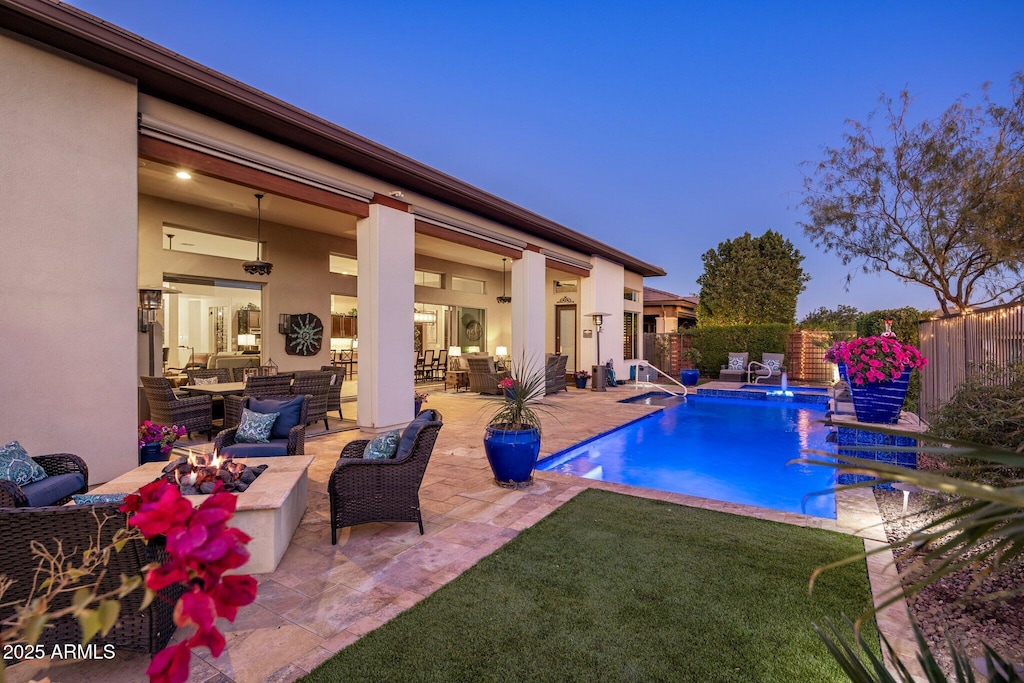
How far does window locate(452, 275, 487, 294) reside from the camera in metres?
14.6

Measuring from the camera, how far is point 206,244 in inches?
360

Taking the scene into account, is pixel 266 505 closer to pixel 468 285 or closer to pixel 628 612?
pixel 628 612

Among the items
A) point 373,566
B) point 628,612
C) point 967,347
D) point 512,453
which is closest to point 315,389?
point 512,453

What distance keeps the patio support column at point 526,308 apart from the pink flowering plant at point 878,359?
6.20m

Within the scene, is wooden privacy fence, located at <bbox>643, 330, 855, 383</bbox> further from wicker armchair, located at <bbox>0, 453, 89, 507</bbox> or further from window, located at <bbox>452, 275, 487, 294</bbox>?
wicker armchair, located at <bbox>0, 453, 89, 507</bbox>

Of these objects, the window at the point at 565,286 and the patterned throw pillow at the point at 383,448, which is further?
the window at the point at 565,286

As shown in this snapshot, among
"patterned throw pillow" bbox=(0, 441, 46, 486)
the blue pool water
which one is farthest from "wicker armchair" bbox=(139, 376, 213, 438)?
the blue pool water

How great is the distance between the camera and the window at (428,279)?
1327 cm

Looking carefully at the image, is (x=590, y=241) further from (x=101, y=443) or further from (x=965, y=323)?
(x=101, y=443)

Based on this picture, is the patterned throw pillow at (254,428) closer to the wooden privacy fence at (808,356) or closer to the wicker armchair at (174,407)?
the wicker armchair at (174,407)

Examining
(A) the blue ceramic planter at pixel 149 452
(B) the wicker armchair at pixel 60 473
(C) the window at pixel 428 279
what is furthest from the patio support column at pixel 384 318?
(C) the window at pixel 428 279

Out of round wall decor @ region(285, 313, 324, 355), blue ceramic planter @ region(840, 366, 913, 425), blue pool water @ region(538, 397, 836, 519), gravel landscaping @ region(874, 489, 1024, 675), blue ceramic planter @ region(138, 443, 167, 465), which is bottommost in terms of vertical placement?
blue pool water @ region(538, 397, 836, 519)

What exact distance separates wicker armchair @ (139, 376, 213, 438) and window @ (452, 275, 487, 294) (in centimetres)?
859

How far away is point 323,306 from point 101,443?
5956 millimetres
